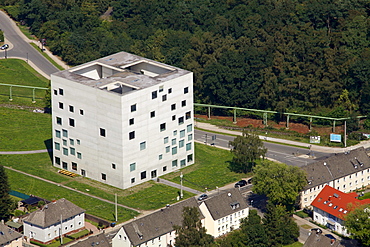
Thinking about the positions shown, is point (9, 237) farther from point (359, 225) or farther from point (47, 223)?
point (359, 225)

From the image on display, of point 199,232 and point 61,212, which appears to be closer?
point 199,232

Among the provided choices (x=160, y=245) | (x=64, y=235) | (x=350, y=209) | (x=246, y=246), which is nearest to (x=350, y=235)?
(x=350, y=209)

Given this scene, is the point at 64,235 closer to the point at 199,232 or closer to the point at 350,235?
the point at 199,232

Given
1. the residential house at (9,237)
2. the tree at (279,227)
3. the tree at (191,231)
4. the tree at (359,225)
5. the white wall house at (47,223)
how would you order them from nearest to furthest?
the tree at (191,231), the tree at (359,225), the residential house at (9,237), the tree at (279,227), the white wall house at (47,223)

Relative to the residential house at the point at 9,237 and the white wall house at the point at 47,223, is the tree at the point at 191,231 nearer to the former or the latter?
the white wall house at the point at 47,223

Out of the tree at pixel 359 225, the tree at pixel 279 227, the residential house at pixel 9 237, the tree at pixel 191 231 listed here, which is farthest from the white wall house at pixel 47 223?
the tree at pixel 359 225
